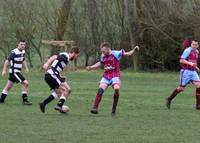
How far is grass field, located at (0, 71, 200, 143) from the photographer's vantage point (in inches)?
426

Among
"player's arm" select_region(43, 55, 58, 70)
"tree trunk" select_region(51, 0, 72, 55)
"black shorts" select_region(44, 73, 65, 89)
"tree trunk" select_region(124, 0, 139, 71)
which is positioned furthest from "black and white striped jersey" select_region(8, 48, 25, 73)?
"tree trunk" select_region(51, 0, 72, 55)

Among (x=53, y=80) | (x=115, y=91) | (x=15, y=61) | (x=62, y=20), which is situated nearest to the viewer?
(x=115, y=91)

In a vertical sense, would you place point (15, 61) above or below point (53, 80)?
above

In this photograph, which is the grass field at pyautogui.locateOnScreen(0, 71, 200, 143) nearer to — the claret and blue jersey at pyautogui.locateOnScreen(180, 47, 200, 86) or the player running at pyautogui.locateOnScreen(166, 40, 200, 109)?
the player running at pyautogui.locateOnScreen(166, 40, 200, 109)

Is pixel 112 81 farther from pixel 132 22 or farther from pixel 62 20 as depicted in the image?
pixel 62 20

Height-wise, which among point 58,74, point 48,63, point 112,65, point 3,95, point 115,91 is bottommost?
point 3,95

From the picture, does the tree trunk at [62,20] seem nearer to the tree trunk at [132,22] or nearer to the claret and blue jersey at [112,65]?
the tree trunk at [132,22]

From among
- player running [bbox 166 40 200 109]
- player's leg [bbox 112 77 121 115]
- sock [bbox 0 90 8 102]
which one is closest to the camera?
player's leg [bbox 112 77 121 115]

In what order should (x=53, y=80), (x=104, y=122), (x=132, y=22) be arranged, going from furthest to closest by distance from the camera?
(x=132, y=22) < (x=53, y=80) < (x=104, y=122)

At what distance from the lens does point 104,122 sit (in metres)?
13.0

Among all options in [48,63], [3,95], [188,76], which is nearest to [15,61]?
[3,95]

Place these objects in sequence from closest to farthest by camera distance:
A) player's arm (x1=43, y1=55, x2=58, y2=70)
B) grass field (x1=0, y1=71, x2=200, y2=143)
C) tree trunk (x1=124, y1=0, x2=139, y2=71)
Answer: grass field (x1=0, y1=71, x2=200, y2=143), player's arm (x1=43, y1=55, x2=58, y2=70), tree trunk (x1=124, y1=0, x2=139, y2=71)

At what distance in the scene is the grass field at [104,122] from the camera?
1083 cm

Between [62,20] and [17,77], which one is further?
[62,20]
